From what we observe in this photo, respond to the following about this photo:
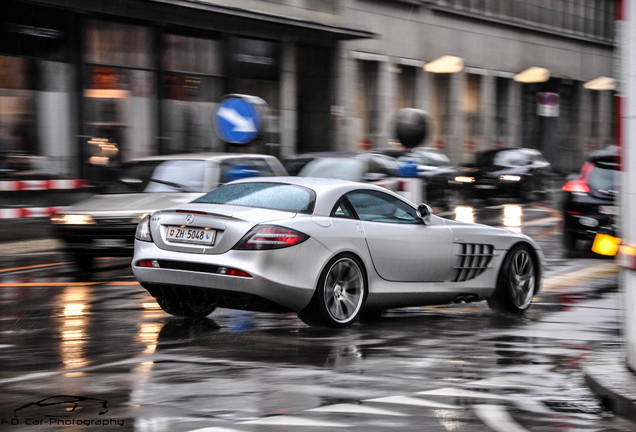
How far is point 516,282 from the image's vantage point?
11.7 m

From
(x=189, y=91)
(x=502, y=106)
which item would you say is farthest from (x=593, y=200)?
(x=502, y=106)

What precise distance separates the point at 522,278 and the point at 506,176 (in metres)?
20.0

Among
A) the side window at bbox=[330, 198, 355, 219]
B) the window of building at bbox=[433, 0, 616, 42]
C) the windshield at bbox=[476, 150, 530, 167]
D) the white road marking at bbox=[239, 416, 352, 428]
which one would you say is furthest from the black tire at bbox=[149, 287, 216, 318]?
the window of building at bbox=[433, 0, 616, 42]

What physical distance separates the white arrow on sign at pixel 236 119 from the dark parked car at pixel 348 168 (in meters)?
1.47

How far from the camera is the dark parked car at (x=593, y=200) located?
55.1ft

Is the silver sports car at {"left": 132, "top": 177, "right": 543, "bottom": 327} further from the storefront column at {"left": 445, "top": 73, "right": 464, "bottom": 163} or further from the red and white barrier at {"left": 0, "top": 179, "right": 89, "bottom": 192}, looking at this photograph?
the storefront column at {"left": 445, "top": 73, "right": 464, "bottom": 163}

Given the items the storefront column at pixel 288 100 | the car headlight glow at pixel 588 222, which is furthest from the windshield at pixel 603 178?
the storefront column at pixel 288 100

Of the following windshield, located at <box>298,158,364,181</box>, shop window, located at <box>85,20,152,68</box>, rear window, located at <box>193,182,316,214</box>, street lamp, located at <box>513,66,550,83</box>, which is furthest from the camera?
street lamp, located at <box>513,66,550,83</box>

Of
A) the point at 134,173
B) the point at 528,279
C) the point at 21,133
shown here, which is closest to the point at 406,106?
the point at 21,133

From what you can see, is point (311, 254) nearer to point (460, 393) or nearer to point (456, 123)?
point (460, 393)

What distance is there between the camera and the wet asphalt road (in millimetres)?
6367

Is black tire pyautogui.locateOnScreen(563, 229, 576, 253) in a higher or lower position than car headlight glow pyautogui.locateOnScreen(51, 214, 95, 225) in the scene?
lower

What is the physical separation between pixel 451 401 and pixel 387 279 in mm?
3618

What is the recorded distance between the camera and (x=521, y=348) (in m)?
9.11
